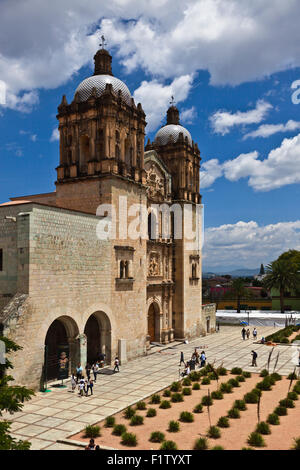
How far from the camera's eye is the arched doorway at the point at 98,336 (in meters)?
30.4

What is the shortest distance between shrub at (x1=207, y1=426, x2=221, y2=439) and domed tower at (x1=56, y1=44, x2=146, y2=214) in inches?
726

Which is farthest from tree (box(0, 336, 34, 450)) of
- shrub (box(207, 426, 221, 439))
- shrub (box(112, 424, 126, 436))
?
shrub (box(207, 426, 221, 439))

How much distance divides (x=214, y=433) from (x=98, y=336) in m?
16.0

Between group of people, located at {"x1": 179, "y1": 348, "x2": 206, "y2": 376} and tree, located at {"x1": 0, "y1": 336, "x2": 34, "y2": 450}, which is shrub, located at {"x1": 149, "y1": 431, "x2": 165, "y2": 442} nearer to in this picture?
tree, located at {"x1": 0, "y1": 336, "x2": 34, "y2": 450}

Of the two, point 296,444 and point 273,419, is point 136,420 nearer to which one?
point 273,419

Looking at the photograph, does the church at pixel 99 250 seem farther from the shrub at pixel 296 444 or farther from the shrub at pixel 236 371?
the shrub at pixel 296 444

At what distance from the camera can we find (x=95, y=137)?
3238cm

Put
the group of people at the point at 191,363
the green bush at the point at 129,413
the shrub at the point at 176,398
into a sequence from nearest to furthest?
the green bush at the point at 129,413
the shrub at the point at 176,398
the group of people at the point at 191,363

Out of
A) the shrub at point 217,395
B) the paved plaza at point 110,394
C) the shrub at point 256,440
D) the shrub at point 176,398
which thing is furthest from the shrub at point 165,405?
the shrub at point 256,440

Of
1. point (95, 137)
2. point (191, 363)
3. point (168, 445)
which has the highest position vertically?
point (95, 137)

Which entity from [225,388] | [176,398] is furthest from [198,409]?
[225,388]

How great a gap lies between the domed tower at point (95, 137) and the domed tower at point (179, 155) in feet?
35.5

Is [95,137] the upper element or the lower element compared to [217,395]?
upper

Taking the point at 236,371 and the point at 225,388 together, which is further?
the point at 236,371
